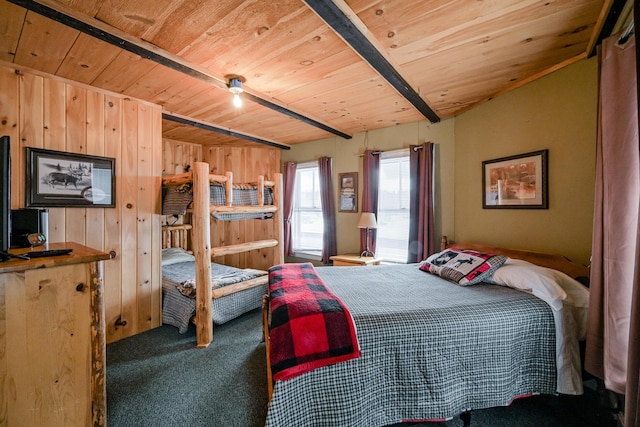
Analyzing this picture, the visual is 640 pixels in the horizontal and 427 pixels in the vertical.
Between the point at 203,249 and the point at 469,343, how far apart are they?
2.24 metres

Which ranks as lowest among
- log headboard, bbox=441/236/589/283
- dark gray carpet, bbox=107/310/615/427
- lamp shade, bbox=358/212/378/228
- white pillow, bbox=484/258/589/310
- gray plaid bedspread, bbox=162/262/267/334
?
dark gray carpet, bbox=107/310/615/427

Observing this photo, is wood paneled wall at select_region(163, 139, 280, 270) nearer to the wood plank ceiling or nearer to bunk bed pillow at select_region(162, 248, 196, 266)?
bunk bed pillow at select_region(162, 248, 196, 266)

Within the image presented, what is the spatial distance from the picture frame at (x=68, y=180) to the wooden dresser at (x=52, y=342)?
141 centimetres

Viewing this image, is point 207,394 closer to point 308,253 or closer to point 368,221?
point 368,221

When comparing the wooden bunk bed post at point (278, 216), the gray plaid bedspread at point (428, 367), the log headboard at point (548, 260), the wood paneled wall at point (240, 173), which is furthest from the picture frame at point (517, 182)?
the wood paneled wall at point (240, 173)

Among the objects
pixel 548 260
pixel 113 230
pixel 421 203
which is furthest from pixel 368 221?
pixel 113 230

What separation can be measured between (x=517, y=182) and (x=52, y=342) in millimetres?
3603

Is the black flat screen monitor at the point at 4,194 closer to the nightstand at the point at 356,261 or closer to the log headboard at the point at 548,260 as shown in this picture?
the nightstand at the point at 356,261

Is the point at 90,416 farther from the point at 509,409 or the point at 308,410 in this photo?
the point at 509,409

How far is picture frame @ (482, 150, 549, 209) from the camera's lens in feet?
7.72

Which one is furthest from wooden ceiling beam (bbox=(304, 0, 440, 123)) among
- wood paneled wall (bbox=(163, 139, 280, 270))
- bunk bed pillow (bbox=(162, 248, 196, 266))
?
bunk bed pillow (bbox=(162, 248, 196, 266))

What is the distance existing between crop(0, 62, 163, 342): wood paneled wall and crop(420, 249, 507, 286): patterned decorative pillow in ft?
9.81

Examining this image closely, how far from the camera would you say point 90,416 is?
4.28 feet

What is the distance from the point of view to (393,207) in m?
3.90
